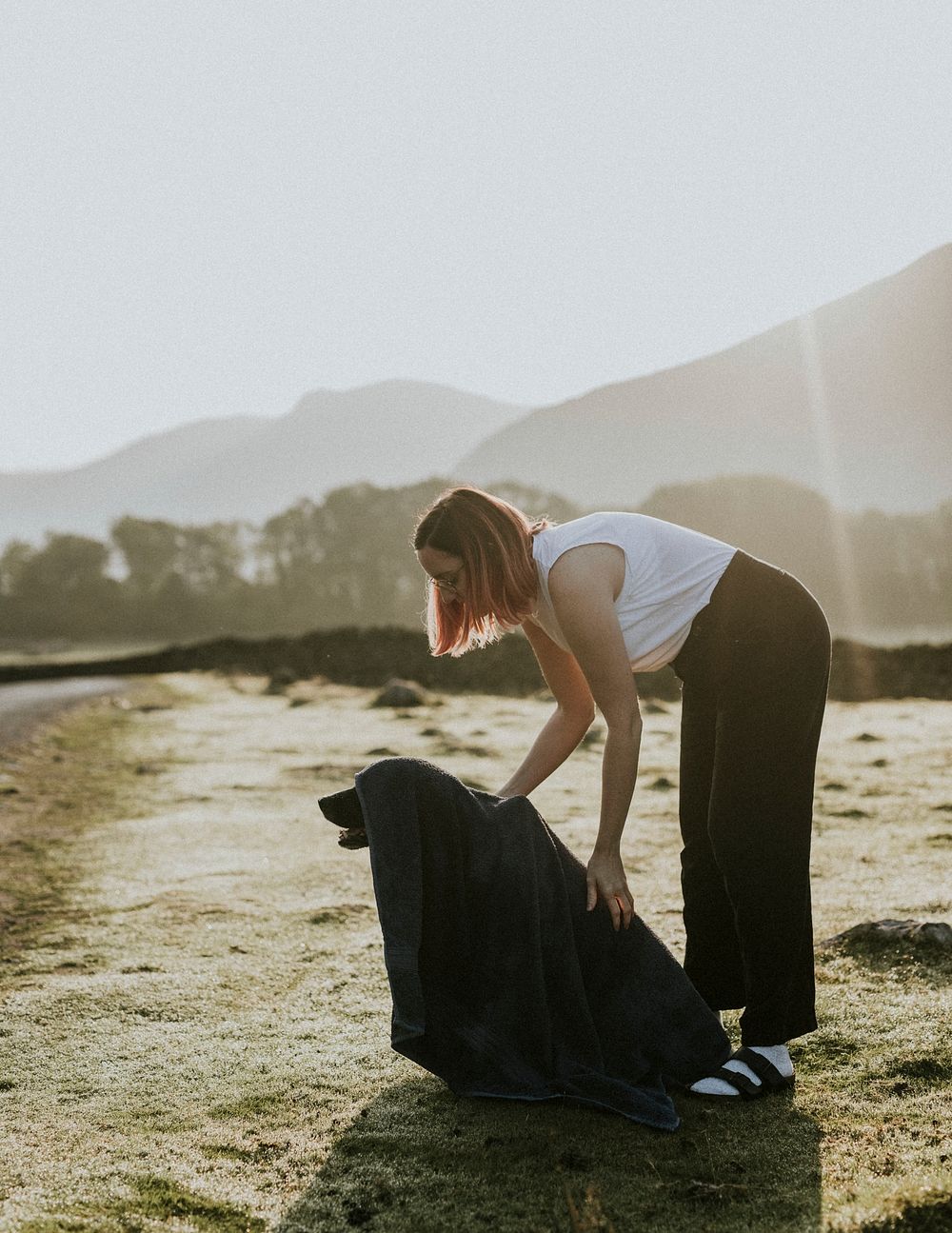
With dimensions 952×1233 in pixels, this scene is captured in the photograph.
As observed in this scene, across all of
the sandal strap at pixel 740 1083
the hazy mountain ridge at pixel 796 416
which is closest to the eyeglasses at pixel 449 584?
the sandal strap at pixel 740 1083

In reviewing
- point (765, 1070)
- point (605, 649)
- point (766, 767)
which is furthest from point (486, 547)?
point (765, 1070)

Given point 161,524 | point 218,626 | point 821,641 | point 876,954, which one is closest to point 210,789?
point 876,954

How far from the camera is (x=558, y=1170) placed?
9.27 ft

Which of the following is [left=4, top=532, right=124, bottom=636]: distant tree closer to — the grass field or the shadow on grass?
the grass field

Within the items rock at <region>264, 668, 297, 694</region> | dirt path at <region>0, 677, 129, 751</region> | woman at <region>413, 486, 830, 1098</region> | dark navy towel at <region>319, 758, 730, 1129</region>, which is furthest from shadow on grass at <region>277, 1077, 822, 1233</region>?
rock at <region>264, 668, 297, 694</region>

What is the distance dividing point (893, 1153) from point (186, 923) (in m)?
3.64

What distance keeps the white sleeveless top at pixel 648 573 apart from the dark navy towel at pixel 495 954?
64 centimetres

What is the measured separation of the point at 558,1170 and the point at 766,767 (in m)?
1.32

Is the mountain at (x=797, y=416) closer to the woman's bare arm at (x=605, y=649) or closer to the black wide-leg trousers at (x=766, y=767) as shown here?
the black wide-leg trousers at (x=766, y=767)

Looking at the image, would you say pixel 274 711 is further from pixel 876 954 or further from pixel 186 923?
pixel 876 954

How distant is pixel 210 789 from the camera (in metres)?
9.58

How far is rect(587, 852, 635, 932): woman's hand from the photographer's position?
3.33 meters

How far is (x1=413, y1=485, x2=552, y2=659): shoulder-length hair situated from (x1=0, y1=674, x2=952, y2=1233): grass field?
1538 mm

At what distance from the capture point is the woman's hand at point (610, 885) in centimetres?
333
